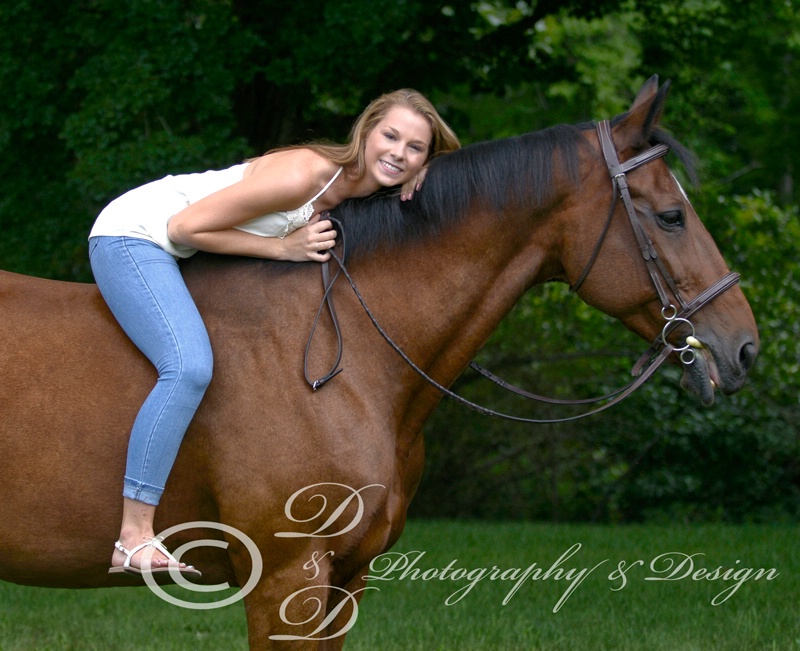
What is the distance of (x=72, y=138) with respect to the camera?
7504 mm

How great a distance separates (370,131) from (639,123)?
1023 mm

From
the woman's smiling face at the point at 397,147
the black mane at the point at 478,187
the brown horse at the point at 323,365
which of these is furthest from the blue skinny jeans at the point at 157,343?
the woman's smiling face at the point at 397,147

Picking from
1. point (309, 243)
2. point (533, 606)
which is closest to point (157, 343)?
→ point (309, 243)

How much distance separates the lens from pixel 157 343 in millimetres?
3215

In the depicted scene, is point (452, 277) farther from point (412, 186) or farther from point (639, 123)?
point (639, 123)

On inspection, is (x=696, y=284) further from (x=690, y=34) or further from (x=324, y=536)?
(x=690, y=34)

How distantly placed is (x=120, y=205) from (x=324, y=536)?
4.85 feet

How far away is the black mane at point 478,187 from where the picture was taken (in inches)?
135

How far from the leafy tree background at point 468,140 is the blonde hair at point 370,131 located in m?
4.10

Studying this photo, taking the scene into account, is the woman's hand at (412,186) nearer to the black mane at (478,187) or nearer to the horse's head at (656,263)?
the black mane at (478,187)

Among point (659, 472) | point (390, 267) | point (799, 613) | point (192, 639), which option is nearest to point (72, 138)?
point (192, 639)

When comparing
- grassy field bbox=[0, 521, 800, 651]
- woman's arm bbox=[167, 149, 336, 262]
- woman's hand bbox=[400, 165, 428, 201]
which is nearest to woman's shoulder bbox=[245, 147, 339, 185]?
woman's arm bbox=[167, 149, 336, 262]

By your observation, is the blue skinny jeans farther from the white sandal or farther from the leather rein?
the leather rein

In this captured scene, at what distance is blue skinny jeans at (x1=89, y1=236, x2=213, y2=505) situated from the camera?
3.13 meters
